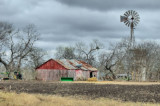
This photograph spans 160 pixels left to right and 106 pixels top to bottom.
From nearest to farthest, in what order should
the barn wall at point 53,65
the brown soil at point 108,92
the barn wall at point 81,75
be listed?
1. the brown soil at point 108,92
2. the barn wall at point 81,75
3. the barn wall at point 53,65

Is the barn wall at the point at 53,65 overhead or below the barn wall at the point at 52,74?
overhead

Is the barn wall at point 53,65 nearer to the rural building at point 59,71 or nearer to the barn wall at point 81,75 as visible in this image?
the rural building at point 59,71

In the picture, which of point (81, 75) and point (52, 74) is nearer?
point (52, 74)

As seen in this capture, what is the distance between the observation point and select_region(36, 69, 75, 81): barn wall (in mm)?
55969

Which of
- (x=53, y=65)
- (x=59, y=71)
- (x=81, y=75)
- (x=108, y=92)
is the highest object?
(x=53, y=65)

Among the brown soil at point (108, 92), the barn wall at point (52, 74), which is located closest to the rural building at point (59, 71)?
the barn wall at point (52, 74)

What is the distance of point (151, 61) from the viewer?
6606cm

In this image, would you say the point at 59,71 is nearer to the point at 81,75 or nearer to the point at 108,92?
the point at 81,75

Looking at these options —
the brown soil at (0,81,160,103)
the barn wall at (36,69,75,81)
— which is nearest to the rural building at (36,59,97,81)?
the barn wall at (36,69,75,81)

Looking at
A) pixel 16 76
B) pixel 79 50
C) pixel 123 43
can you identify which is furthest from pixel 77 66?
pixel 79 50

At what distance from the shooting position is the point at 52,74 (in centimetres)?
5716

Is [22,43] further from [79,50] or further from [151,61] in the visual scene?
[151,61]

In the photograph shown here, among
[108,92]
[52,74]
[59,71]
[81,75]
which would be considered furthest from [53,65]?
[108,92]

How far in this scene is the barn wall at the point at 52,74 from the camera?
5597 cm
